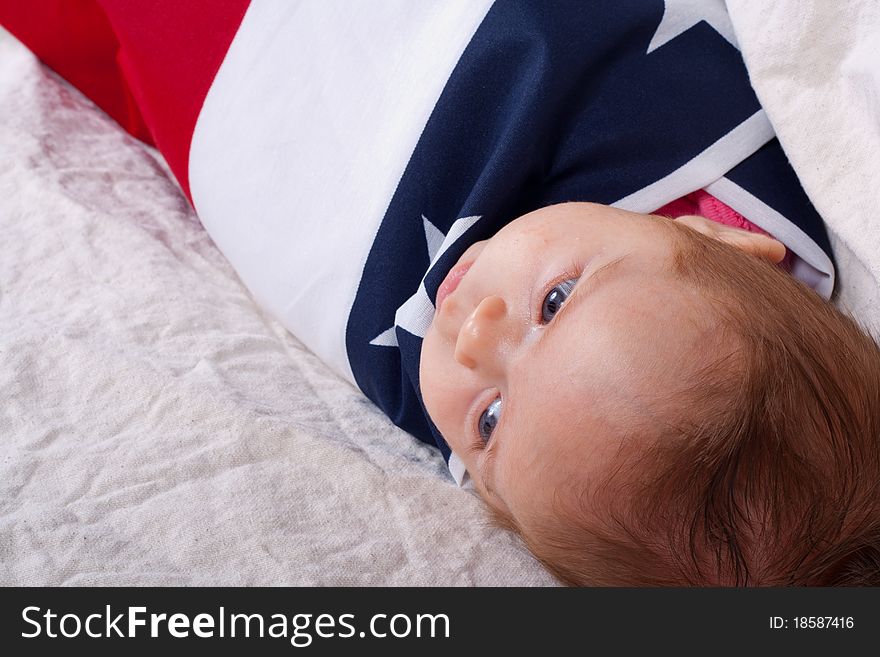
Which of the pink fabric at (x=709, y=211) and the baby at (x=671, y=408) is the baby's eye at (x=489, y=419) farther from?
the pink fabric at (x=709, y=211)

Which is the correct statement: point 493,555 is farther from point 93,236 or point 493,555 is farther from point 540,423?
point 93,236

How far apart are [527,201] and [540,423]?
0.86 feet

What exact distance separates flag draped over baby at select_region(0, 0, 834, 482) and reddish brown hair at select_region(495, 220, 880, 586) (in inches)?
6.9

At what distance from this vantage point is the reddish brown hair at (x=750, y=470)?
2.21 feet

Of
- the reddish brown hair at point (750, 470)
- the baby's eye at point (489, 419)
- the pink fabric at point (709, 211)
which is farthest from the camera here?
the pink fabric at point (709, 211)

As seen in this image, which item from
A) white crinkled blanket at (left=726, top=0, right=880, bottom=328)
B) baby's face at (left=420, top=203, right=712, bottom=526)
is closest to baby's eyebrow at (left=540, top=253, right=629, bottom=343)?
baby's face at (left=420, top=203, right=712, bottom=526)

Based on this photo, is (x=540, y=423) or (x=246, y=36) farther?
(x=246, y=36)

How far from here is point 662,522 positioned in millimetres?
696

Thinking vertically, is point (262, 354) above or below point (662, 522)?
below

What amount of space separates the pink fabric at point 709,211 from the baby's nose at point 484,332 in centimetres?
23

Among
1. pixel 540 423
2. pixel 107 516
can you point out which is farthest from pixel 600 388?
pixel 107 516

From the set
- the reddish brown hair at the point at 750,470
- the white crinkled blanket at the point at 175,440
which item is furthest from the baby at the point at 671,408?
the white crinkled blanket at the point at 175,440

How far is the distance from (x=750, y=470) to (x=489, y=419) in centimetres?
20

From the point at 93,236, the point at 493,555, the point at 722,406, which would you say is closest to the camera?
the point at 722,406
